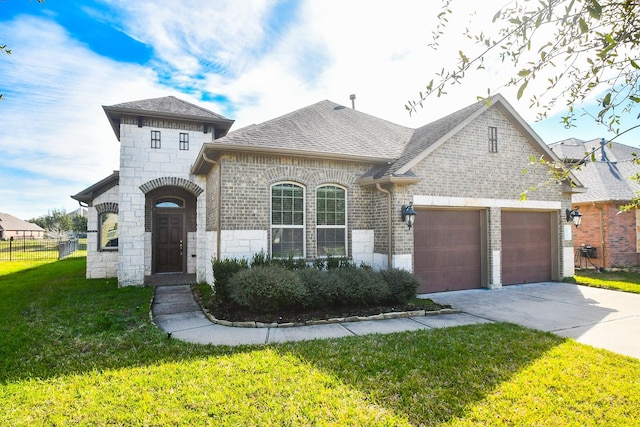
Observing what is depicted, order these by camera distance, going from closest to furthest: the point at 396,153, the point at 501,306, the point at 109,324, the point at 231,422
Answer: the point at 231,422, the point at 109,324, the point at 501,306, the point at 396,153

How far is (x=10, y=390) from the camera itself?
3.86 metres

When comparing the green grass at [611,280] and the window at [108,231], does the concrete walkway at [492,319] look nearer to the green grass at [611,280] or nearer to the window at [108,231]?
the green grass at [611,280]

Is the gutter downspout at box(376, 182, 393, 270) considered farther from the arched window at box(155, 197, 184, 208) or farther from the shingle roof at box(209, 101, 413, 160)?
the arched window at box(155, 197, 184, 208)

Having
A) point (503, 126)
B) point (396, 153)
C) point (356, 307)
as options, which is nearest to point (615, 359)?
point (356, 307)

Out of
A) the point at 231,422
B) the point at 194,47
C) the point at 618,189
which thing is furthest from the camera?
the point at 618,189

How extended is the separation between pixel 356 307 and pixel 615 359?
4490mm

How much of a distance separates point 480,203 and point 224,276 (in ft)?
25.8

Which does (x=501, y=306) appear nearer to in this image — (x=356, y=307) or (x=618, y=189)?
(x=356, y=307)

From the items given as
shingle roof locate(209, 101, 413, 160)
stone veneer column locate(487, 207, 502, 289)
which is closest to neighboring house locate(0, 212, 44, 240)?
shingle roof locate(209, 101, 413, 160)

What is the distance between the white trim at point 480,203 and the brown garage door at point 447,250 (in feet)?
1.01

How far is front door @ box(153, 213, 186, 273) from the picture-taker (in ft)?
43.5

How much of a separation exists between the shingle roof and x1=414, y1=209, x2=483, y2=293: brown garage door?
2406 millimetres

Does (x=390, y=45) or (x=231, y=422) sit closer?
(x=231, y=422)

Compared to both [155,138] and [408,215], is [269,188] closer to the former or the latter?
[408,215]
